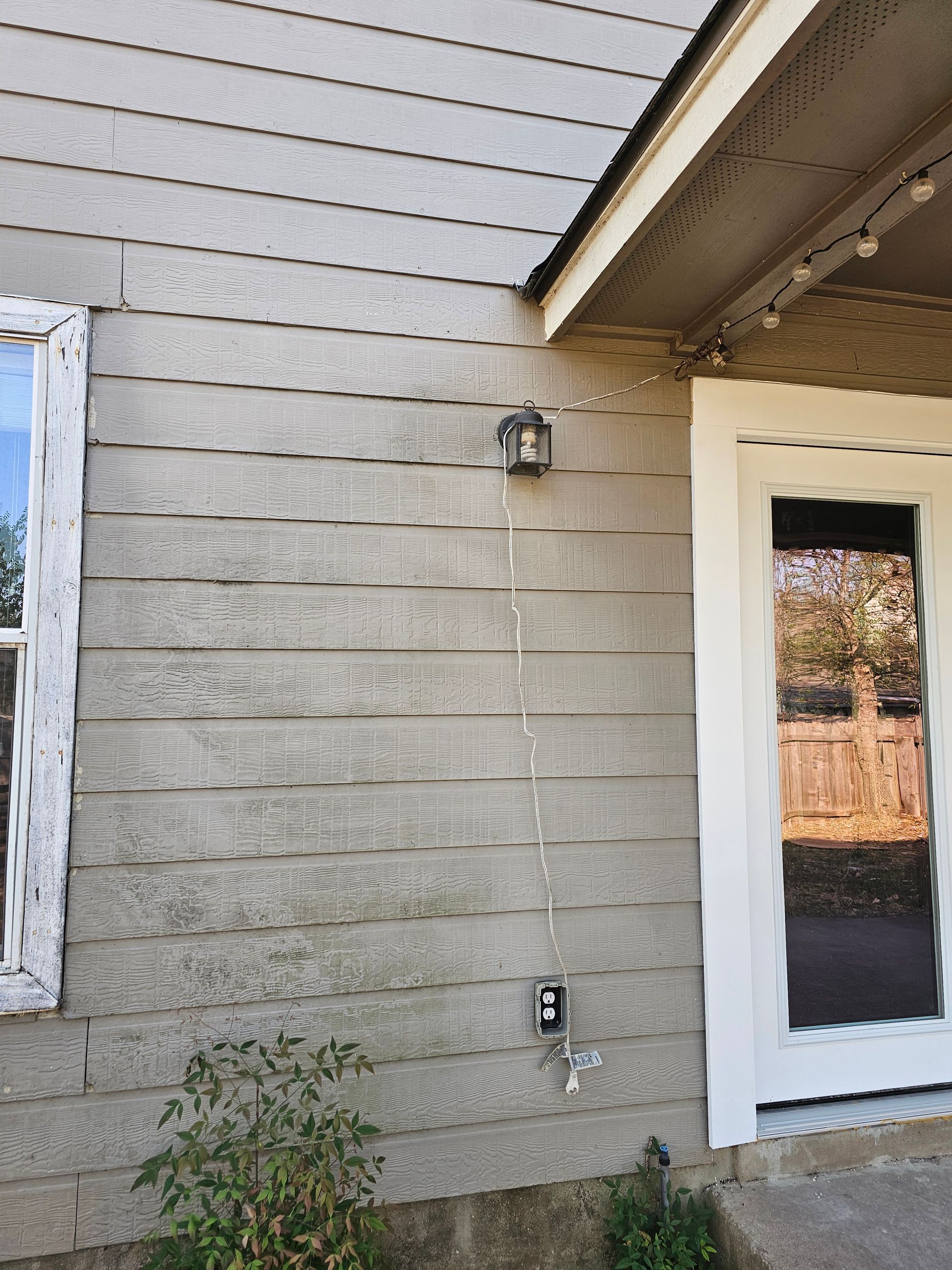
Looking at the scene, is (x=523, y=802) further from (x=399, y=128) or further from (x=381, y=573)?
(x=399, y=128)

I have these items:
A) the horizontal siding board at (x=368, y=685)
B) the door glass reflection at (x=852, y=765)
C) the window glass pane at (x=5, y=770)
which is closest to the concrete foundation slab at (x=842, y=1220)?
the door glass reflection at (x=852, y=765)

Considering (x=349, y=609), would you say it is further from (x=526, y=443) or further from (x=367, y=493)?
(x=526, y=443)

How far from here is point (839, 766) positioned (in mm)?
2154

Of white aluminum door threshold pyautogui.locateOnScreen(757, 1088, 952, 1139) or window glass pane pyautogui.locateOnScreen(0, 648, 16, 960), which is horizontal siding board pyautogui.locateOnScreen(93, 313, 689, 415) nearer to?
window glass pane pyautogui.locateOnScreen(0, 648, 16, 960)

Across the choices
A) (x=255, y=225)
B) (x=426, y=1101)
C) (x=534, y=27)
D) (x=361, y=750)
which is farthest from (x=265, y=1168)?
(x=534, y=27)

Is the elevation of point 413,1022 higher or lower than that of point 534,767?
lower

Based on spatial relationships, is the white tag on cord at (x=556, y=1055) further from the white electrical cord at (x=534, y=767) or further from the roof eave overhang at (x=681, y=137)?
the roof eave overhang at (x=681, y=137)

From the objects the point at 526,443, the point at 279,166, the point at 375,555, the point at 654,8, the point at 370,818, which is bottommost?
the point at 370,818

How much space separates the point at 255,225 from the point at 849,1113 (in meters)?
2.72

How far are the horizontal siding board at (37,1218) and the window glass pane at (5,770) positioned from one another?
1.57ft

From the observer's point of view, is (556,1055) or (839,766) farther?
(839,766)

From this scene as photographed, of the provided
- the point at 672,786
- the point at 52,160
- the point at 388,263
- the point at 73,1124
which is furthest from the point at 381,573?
the point at 73,1124

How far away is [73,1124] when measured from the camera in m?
1.62

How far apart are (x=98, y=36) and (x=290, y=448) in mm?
1069
